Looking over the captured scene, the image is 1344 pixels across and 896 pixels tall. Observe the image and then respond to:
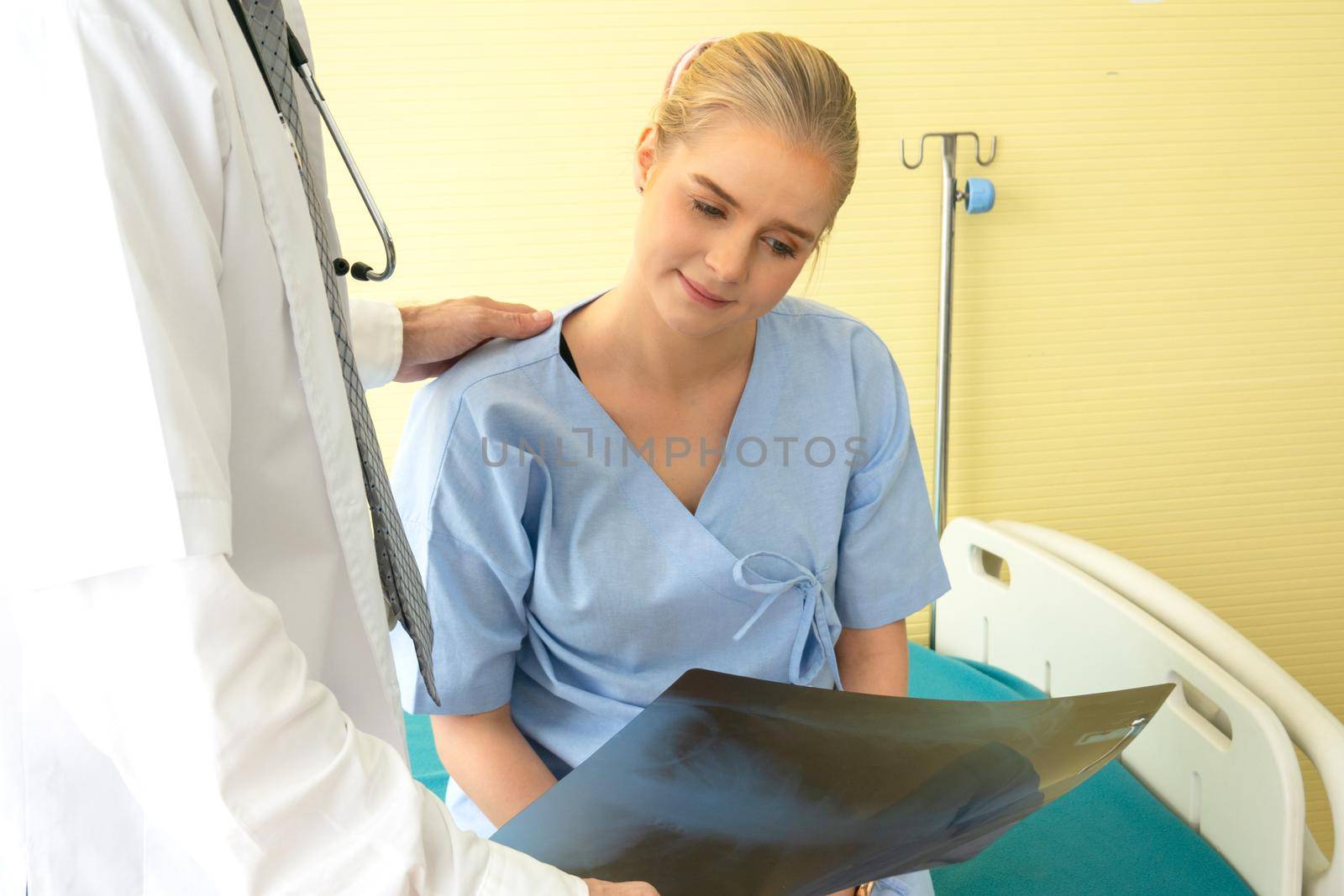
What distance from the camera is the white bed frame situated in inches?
49.1

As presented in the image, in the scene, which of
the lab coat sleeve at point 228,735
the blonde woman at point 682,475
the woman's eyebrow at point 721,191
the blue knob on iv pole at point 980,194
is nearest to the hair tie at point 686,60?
the blonde woman at point 682,475

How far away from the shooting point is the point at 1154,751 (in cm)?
152

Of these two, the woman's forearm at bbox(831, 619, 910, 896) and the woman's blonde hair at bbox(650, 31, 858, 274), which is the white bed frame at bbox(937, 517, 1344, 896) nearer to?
the woman's forearm at bbox(831, 619, 910, 896)

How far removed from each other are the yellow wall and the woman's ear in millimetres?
1105

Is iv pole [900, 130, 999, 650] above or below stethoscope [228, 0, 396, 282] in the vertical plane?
below

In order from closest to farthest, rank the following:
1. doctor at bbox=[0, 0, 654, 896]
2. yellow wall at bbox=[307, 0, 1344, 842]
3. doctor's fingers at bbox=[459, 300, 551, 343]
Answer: doctor at bbox=[0, 0, 654, 896] → doctor's fingers at bbox=[459, 300, 551, 343] → yellow wall at bbox=[307, 0, 1344, 842]

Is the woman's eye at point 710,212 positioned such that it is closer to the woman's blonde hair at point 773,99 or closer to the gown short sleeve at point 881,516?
the woman's blonde hair at point 773,99

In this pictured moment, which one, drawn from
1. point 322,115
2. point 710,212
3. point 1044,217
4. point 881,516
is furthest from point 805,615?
point 1044,217

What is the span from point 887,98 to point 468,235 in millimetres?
884

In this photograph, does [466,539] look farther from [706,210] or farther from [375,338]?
[706,210]

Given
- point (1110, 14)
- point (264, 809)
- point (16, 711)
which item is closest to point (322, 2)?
point (1110, 14)

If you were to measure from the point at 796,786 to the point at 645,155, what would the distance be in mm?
620

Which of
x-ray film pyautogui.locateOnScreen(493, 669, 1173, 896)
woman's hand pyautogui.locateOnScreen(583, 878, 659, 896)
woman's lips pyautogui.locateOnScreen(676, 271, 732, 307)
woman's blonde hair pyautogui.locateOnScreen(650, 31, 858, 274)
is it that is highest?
woman's blonde hair pyautogui.locateOnScreen(650, 31, 858, 274)

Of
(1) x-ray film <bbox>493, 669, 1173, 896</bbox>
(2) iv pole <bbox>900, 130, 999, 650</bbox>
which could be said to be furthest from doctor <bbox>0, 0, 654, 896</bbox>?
(2) iv pole <bbox>900, 130, 999, 650</bbox>
